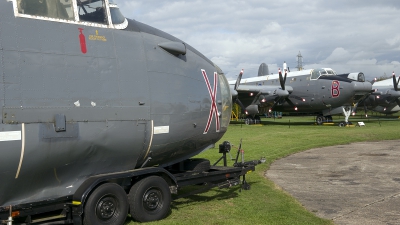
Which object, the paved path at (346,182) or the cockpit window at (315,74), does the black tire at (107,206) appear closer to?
the paved path at (346,182)

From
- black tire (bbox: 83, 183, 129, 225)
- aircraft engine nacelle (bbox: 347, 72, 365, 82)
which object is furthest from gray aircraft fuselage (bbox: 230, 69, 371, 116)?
black tire (bbox: 83, 183, 129, 225)

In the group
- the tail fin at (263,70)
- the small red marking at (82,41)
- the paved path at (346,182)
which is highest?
the tail fin at (263,70)

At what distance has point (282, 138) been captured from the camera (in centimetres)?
2556

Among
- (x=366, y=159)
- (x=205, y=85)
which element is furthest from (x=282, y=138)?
(x=205, y=85)

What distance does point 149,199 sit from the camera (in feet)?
25.8

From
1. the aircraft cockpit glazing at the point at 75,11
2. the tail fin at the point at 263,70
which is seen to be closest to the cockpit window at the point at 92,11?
the aircraft cockpit glazing at the point at 75,11

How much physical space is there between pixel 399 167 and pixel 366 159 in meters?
2.08

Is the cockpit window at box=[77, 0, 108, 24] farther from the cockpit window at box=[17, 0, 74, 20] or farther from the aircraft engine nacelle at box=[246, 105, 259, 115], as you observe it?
the aircraft engine nacelle at box=[246, 105, 259, 115]

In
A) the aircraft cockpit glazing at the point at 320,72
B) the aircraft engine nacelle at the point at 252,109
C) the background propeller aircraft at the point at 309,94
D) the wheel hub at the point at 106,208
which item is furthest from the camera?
the aircraft engine nacelle at the point at 252,109

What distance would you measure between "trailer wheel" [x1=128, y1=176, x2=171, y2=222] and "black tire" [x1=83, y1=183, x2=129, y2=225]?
21 centimetres

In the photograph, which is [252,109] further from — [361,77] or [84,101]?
[84,101]

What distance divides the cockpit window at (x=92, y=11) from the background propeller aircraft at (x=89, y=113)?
2 centimetres

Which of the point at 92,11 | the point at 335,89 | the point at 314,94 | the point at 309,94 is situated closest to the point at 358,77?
the point at 335,89

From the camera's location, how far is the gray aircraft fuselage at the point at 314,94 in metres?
35.4
